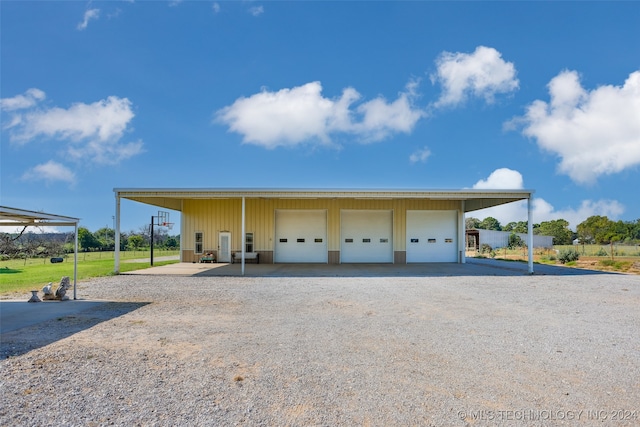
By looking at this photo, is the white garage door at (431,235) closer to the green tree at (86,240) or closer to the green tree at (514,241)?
the green tree at (514,241)

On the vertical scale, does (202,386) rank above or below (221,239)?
below

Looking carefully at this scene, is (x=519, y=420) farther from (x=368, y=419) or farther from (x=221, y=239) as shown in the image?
(x=221, y=239)

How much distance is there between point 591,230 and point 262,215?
159 ft

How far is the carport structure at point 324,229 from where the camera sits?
20.6 m

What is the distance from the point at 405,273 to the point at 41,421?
45.3 ft

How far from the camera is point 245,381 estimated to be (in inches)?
163

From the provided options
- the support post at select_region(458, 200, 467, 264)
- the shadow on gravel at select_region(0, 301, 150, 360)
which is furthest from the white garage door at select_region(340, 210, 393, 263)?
the shadow on gravel at select_region(0, 301, 150, 360)

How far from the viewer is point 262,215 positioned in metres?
20.7

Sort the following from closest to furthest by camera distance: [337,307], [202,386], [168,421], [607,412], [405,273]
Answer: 1. [168,421]
2. [607,412]
3. [202,386]
4. [337,307]
5. [405,273]

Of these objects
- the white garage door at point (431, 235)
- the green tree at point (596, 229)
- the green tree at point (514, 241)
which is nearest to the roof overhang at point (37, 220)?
the white garage door at point (431, 235)

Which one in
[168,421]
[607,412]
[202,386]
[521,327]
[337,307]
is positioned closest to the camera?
[168,421]

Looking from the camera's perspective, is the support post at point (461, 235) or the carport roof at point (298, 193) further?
the support post at point (461, 235)

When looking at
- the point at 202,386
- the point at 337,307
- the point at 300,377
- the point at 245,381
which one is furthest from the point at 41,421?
the point at 337,307

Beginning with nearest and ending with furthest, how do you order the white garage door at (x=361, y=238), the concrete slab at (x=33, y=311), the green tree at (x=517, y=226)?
the concrete slab at (x=33, y=311) → the white garage door at (x=361, y=238) → the green tree at (x=517, y=226)
